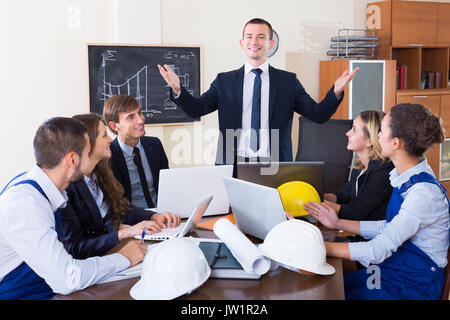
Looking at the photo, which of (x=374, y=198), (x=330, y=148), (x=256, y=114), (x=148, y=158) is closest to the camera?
(x=374, y=198)

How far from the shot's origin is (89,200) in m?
2.08

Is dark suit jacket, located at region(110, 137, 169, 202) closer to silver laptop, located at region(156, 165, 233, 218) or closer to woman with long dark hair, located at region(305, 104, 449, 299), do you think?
silver laptop, located at region(156, 165, 233, 218)

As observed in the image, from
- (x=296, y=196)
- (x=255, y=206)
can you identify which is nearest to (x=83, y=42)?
(x=296, y=196)

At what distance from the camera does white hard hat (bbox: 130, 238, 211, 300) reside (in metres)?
1.42

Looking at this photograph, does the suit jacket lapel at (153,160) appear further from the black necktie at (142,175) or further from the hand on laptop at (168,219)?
the hand on laptop at (168,219)

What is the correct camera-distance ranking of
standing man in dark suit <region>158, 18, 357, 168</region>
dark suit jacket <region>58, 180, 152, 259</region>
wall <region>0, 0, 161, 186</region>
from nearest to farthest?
dark suit jacket <region>58, 180, 152, 259</region>
standing man in dark suit <region>158, 18, 357, 168</region>
wall <region>0, 0, 161, 186</region>

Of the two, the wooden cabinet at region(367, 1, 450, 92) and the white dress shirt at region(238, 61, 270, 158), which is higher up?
the wooden cabinet at region(367, 1, 450, 92)

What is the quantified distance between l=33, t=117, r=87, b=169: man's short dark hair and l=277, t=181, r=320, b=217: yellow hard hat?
0.92 metres

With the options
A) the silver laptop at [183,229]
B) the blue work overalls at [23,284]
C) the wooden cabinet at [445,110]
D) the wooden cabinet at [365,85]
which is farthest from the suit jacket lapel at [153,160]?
the wooden cabinet at [445,110]

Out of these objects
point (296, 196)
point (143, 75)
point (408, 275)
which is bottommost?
point (408, 275)

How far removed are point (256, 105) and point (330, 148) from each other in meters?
0.91

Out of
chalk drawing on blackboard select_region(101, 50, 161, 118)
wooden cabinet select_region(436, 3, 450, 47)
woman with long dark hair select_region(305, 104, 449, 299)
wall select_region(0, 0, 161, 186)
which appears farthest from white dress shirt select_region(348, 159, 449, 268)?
wooden cabinet select_region(436, 3, 450, 47)

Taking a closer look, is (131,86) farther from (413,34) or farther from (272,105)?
(413,34)
